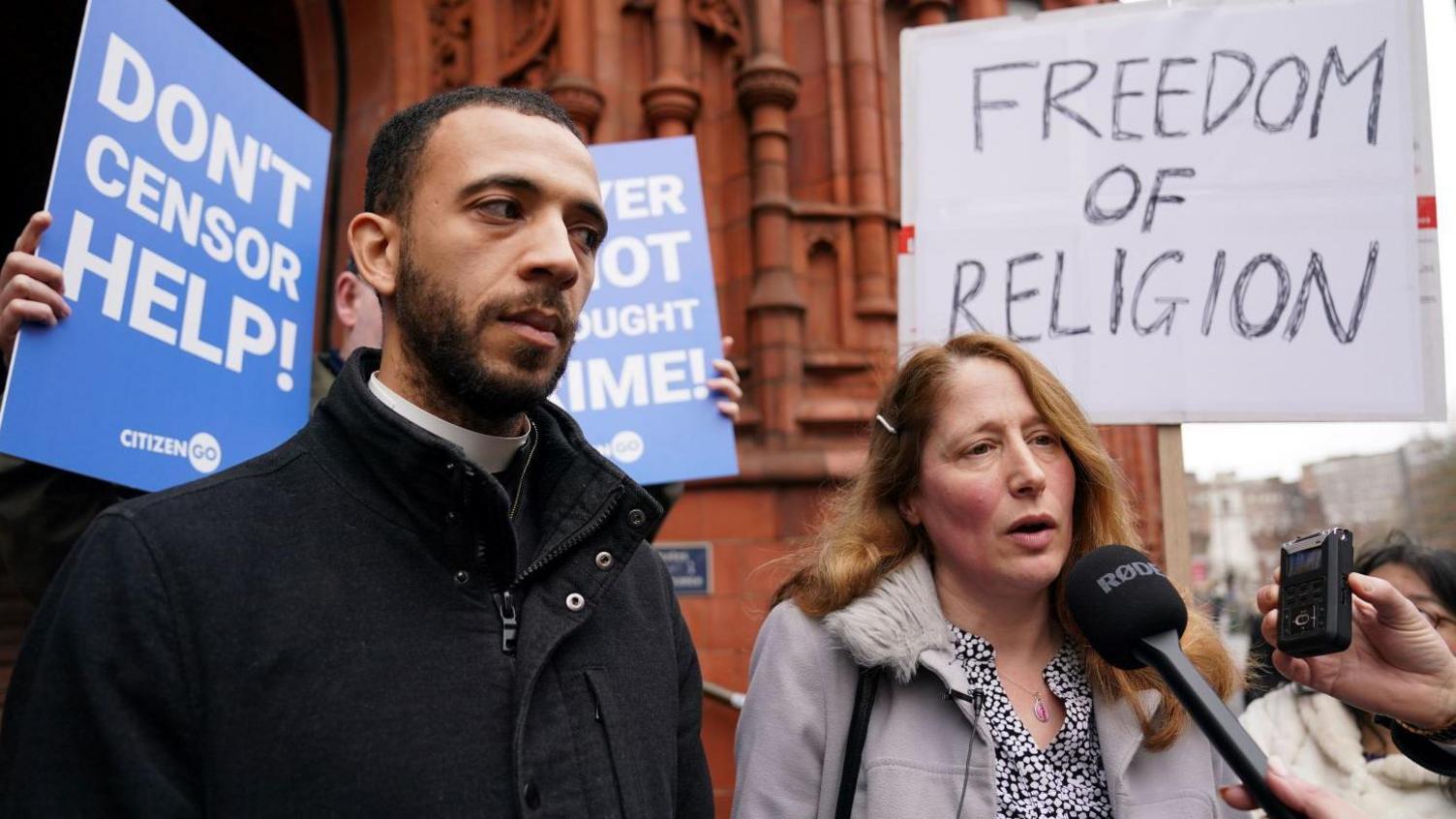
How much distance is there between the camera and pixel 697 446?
2543 mm

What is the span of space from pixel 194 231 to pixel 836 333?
3.56 meters

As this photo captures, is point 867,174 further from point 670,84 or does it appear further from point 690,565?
point 690,565

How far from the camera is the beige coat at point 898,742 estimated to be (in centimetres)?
165

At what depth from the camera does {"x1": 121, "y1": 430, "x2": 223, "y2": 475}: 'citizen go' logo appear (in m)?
1.74

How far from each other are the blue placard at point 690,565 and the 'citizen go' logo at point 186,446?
9.85 feet

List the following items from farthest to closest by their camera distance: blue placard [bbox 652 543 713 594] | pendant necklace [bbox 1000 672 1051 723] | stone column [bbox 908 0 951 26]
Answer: stone column [bbox 908 0 951 26]
blue placard [bbox 652 543 713 594]
pendant necklace [bbox 1000 672 1051 723]

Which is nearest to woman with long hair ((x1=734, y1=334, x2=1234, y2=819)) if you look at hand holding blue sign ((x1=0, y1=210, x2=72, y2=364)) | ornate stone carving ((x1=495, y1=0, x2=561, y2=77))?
hand holding blue sign ((x1=0, y1=210, x2=72, y2=364))

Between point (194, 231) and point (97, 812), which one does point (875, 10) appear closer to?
point (194, 231)

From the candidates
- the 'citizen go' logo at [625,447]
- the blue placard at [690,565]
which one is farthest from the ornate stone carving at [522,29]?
the 'citizen go' logo at [625,447]

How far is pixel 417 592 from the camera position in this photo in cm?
122

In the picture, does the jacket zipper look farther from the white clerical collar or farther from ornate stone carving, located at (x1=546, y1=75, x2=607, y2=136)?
ornate stone carving, located at (x1=546, y1=75, x2=607, y2=136)

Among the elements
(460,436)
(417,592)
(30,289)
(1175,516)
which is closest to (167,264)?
(30,289)

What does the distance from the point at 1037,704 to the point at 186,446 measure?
1.52m

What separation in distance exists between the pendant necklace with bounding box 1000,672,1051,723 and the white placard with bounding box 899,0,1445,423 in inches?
29.0
